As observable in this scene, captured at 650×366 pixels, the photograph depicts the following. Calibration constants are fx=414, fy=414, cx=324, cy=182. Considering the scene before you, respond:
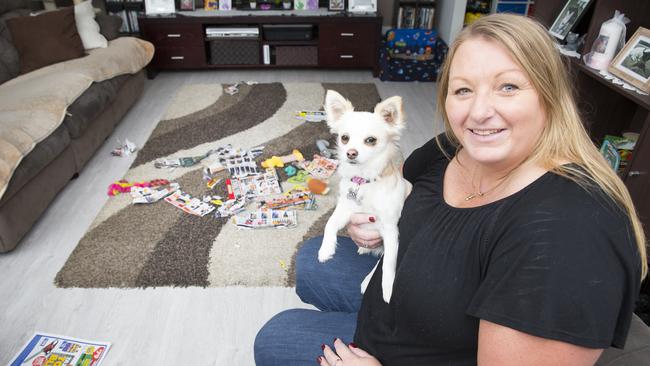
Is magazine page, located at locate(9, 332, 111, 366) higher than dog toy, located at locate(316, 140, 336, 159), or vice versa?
dog toy, located at locate(316, 140, 336, 159)

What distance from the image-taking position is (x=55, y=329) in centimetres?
177

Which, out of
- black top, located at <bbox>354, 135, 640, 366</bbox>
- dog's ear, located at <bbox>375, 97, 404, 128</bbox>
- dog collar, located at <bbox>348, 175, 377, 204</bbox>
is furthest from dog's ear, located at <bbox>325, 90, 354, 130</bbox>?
black top, located at <bbox>354, 135, 640, 366</bbox>

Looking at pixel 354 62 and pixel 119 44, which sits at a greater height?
pixel 119 44

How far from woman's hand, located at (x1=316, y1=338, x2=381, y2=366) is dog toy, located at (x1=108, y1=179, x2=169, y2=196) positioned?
2.01m

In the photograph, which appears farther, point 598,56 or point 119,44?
point 119,44

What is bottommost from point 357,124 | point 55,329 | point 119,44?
point 55,329

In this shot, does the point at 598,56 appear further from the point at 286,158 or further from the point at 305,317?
the point at 286,158

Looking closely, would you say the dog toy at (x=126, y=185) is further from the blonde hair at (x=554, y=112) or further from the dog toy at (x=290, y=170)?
the blonde hair at (x=554, y=112)

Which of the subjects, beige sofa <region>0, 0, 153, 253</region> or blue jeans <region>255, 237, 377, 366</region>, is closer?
blue jeans <region>255, 237, 377, 366</region>

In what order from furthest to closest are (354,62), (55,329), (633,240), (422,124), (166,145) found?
(354,62)
(422,124)
(166,145)
(55,329)
(633,240)

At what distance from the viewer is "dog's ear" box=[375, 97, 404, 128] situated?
133cm

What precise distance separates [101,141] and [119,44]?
45.8 inches

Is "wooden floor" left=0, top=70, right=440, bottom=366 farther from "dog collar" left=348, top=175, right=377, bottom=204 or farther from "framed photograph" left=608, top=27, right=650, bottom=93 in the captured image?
"framed photograph" left=608, top=27, right=650, bottom=93

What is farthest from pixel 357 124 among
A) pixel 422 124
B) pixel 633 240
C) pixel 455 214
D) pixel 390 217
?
pixel 422 124
